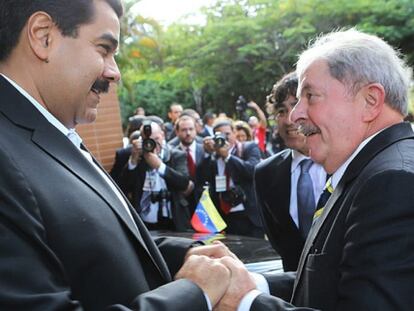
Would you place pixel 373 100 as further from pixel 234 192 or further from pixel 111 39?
pixel 234 192

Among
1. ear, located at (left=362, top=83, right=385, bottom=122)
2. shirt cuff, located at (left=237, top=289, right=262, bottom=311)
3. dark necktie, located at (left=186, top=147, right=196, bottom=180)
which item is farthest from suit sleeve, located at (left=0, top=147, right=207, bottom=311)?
dark necktie, located at (left=186, top=147, right=196, bottom=180)

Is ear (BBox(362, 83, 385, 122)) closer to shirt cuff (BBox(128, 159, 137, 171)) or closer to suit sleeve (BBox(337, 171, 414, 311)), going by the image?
suit sleeve (BBox(337, 171, 414, 311))

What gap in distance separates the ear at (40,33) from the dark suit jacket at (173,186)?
Answer: 4320 millimetres

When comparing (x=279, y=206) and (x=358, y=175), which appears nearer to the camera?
(x=358, y=175)

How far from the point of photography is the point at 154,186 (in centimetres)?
602

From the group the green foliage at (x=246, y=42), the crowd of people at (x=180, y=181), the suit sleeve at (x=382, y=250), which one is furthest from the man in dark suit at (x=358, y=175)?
the green foliage at (x=246, y=42)

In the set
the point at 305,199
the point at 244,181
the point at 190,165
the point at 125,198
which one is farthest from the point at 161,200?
the point at 125,198

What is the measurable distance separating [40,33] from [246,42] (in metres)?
24.0

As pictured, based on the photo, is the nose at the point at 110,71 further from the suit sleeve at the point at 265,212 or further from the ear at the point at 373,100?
the suit sleeve at the point at 265,212

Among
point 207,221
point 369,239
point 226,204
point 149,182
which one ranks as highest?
point 369,239

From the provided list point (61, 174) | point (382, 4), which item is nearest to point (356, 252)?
point (61, 174)

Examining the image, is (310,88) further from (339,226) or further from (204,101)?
(204,101)

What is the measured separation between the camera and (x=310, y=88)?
219 centimetres

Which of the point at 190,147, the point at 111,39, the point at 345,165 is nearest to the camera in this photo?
the point at 111,39
